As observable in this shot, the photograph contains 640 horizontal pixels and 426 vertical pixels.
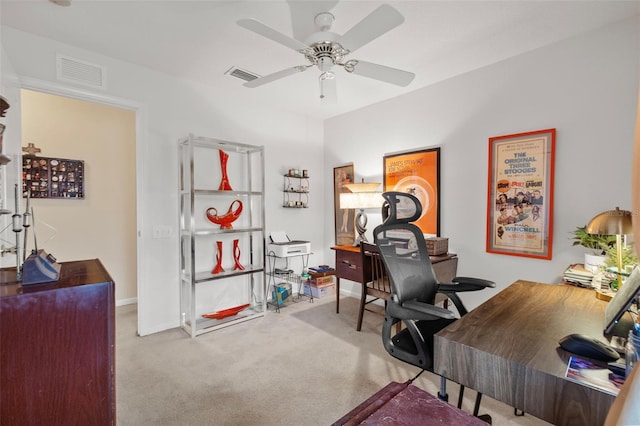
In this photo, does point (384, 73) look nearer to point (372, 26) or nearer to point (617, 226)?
point (372, 26)

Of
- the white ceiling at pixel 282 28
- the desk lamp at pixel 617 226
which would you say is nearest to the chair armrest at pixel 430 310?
the desk lamp at pixel 617 226

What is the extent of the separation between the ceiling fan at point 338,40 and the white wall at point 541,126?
122 centimetres

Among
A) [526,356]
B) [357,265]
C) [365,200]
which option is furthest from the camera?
[365,200]

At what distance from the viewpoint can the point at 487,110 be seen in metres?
2.88

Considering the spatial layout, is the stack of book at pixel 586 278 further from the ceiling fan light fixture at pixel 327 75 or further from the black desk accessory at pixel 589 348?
the ceiling fan light fixture at pixel 327 75

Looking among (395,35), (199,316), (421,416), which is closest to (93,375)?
(421,416)

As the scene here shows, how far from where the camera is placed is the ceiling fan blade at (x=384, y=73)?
2051mm

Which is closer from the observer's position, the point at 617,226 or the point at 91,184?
the point at 617,226

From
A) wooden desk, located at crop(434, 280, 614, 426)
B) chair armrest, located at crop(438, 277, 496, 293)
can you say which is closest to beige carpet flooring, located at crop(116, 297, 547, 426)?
chair armrest, located at crop(438, 277, 496, 293)

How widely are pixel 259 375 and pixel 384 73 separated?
92.5 inches

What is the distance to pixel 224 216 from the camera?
330 cm

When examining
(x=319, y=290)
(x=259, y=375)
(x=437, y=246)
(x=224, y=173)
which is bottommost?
(x=259, y=375)

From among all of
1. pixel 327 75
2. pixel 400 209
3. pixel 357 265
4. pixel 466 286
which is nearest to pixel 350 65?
pixel 327 75

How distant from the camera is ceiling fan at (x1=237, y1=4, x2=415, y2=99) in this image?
1.61 meters
